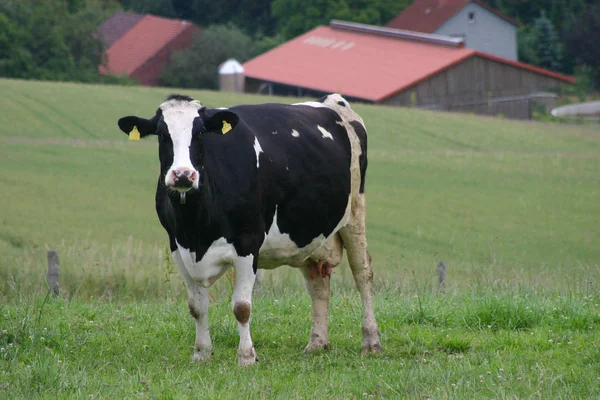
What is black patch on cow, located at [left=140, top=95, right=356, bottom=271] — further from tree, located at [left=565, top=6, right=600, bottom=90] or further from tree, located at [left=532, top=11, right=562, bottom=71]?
tree, located at [left=532, top=11, right=562, bottom=71]

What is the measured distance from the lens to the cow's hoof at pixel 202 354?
809cm

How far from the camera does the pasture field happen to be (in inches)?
275

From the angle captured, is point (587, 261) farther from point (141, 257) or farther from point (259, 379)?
point (259, 379)

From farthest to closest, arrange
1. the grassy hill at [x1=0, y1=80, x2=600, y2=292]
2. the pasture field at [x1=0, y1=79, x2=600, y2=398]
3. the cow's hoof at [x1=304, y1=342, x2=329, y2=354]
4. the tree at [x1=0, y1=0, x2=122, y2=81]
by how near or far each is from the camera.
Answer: the tree at [x1=0, y1=0, x2=122, y2=81] < the grassy hill at [x1=0, y1=80, x2=600, y2=292] < the cow's hoof at [x1=304, y1=342, x2=329, y2=354] < the pasture field at [x1=0, y1=79, x2=600, y2=398]

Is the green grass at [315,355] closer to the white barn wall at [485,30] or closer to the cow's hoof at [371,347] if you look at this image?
the cow's hoof at [371,347]

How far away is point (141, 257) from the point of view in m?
16.4

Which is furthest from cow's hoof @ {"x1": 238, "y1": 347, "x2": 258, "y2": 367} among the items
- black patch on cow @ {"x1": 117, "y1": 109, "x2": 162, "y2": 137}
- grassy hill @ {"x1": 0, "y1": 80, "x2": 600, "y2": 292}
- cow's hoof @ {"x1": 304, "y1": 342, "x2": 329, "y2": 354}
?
grassy hill @ {"x1": 0, "y1": 80, "x2": 600, "y2": 292}

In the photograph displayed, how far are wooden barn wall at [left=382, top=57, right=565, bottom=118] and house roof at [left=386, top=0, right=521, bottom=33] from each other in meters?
13.7

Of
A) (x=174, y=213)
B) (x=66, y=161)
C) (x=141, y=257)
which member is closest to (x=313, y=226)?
(x=174, y=213)

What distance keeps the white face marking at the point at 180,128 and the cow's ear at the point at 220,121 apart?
0.10 metres

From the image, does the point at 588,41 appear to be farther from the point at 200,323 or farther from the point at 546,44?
the point at 200,323

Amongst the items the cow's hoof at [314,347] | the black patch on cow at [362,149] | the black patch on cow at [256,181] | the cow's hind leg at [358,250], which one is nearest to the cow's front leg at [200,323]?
the black patch on cow at [256,181]

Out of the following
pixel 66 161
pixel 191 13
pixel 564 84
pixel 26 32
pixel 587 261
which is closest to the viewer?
pixel 587 261

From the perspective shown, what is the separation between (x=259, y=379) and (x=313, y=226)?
1.92 m
